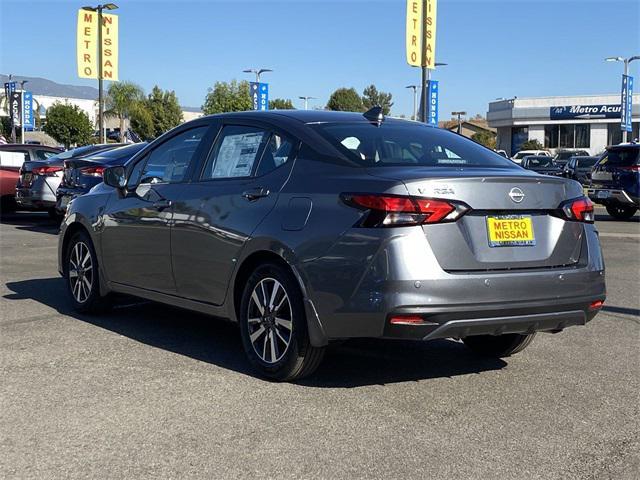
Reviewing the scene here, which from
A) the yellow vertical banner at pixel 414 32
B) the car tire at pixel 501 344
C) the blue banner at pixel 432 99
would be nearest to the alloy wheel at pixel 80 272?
the car tire at pixel 501 344

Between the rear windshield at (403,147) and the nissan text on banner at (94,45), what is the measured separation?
2292cm

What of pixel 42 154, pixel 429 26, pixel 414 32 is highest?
pixel 429 26

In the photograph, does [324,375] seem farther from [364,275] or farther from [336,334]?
[364,275]

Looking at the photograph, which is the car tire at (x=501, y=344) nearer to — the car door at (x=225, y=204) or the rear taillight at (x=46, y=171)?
the car door at (x=225, y=204)

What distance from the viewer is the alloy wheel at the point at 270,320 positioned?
4750mm

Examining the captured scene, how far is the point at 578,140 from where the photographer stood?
68.9 meters

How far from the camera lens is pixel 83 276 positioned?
22.4 ft

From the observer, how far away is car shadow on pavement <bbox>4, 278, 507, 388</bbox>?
202 inches

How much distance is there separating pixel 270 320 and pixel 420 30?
1981cm

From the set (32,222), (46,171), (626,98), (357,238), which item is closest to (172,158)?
(357,238)

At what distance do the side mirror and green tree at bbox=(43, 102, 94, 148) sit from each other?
72028mm

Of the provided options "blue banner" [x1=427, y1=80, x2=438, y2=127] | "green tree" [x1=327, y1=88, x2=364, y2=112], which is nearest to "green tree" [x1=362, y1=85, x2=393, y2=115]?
"green tree" [x1=327, y1=88, x2=364, y2=112]

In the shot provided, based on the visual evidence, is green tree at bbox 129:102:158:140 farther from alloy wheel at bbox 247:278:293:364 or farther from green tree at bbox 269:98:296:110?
alloy wheel at bbox 247:278:293:364

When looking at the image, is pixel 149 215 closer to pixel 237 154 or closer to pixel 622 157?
pixel 237 154
